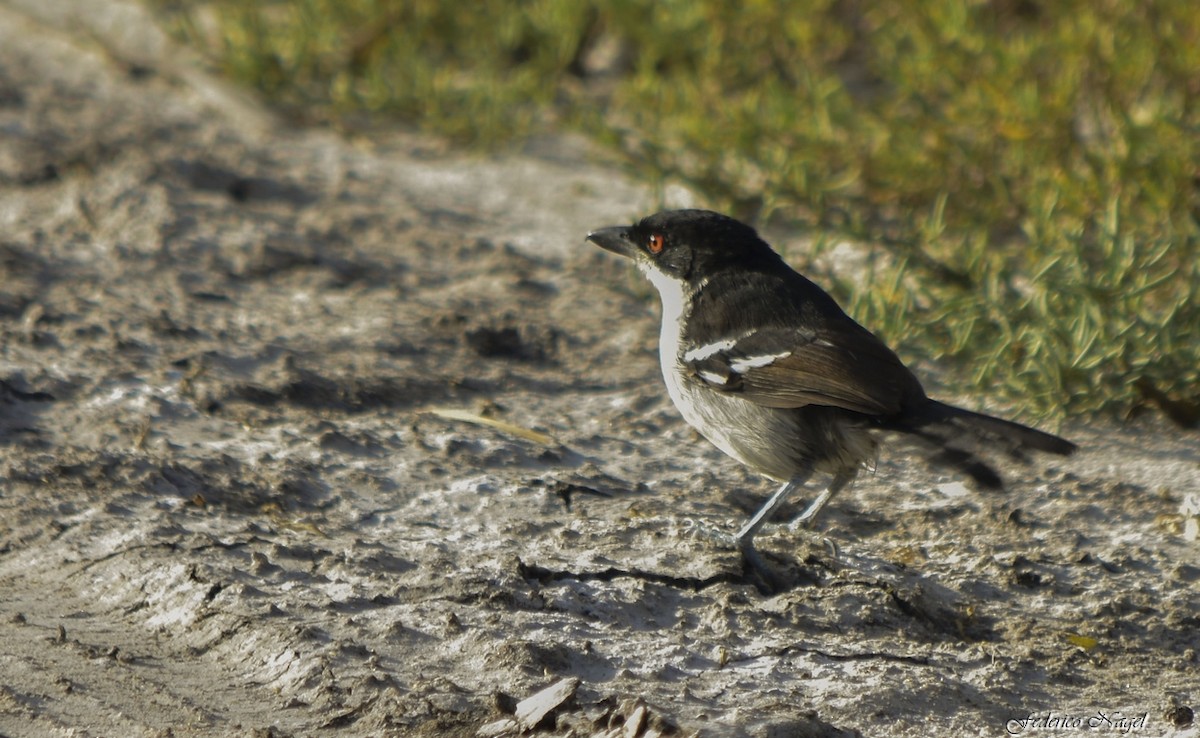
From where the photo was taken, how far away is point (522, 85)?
734 centimetres

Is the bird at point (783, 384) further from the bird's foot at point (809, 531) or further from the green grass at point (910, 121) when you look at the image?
the green grass at point (910, 121)

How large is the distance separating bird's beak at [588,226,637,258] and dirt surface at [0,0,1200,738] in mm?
566

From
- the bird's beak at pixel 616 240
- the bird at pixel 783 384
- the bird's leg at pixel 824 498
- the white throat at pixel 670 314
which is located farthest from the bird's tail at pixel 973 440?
the bird's beak at pixel 616 240

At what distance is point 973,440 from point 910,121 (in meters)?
2.86

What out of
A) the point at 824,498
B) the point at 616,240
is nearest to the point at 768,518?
the point at 824,498

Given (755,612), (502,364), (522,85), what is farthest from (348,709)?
(522,85)

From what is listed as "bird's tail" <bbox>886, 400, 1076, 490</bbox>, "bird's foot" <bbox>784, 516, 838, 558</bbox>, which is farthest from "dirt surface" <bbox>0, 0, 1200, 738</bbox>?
"bird's tail" <bbox>886, 400, 1076, 490</bbox>

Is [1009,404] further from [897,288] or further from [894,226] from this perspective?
[894,226]

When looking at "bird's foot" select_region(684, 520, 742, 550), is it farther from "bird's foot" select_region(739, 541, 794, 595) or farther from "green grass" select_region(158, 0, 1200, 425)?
"green grass" select_region(158, 0, 1200, 425)

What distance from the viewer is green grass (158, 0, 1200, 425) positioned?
4.81m

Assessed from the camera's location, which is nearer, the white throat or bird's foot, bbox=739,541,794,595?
bird's foot, bbox=739,541,794,595

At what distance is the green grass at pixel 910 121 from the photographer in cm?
481

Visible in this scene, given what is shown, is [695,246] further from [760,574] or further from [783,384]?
[760,574]

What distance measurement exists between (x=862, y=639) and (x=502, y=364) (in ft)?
7.10
